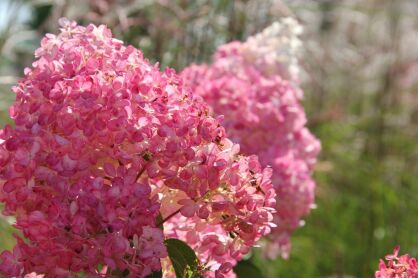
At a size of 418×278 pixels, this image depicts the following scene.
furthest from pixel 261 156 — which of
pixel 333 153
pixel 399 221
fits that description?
pixel 333 153

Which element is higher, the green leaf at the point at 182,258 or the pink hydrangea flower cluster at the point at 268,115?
the pink hydrangea flower cluster at the point at 268,115

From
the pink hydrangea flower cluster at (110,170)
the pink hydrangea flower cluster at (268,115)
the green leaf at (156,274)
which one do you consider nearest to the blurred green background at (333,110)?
the pink hydrangea flower cluster at (268,115)

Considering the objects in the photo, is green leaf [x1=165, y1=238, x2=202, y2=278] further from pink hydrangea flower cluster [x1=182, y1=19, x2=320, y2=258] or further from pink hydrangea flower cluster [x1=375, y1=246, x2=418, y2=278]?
pink hydrangea flower cluster [x1=182, y1=19, x2=320, y2=258]

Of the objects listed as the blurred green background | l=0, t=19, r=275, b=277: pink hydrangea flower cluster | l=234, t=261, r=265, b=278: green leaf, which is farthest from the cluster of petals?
the blurred green background

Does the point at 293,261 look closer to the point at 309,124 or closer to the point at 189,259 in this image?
the point at 309,124

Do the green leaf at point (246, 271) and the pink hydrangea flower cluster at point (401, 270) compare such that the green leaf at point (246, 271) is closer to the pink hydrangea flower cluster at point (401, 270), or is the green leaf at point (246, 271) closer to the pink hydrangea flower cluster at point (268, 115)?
the pink hydrangea flower cluster at point (268, 115)
